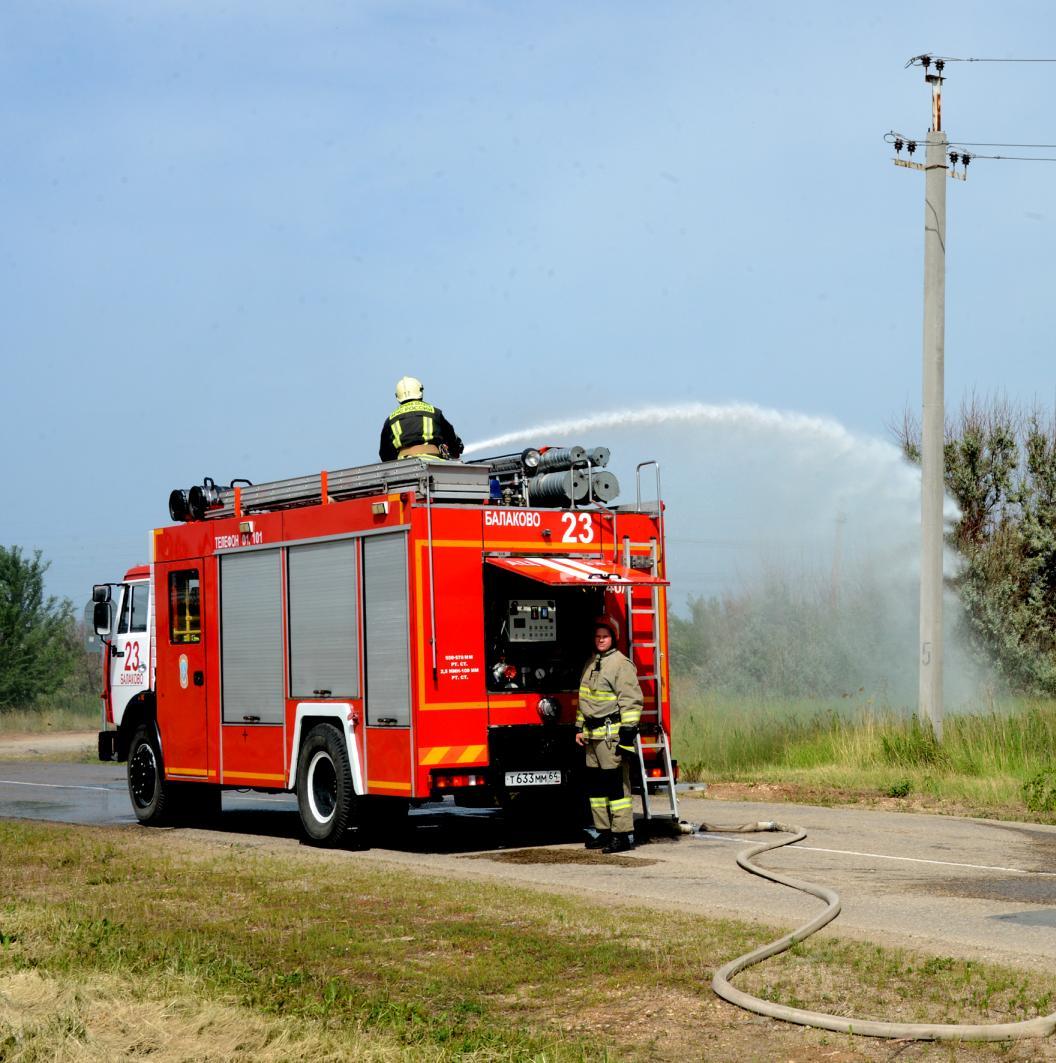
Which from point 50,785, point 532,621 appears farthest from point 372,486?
point 50,785

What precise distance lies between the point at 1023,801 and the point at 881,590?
14.1 metres

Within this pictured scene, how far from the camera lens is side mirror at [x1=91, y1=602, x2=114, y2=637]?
56.7ft

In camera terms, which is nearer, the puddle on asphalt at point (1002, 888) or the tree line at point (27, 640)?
the puddle on asphalt at point (1002, 888)

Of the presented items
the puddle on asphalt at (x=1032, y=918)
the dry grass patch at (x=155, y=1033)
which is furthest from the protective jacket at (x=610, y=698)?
the dry grass patch at (x=155, y=1033)

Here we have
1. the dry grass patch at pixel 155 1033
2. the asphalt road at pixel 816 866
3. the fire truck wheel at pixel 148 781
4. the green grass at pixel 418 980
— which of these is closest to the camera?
the dry grass patch at pixel 155 1033

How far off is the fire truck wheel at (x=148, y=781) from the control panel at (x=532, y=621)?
4936mm

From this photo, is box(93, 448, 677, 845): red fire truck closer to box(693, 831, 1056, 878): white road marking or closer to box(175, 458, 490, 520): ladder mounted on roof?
box(175, 458, 490, 520): ladder mounted on roof

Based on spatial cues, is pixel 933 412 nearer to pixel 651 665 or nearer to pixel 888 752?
pixel 888 752

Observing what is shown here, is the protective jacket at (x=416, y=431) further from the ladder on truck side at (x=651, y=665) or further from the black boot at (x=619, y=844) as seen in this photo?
the black boot at (x=619, y=844)

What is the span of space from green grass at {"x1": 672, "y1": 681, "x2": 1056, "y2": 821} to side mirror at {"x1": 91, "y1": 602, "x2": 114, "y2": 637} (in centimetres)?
716

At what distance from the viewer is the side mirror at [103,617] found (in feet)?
56.7

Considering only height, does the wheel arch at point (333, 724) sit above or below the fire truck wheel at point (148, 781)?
above

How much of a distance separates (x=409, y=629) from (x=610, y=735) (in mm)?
1822

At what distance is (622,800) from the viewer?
13.1 metres
